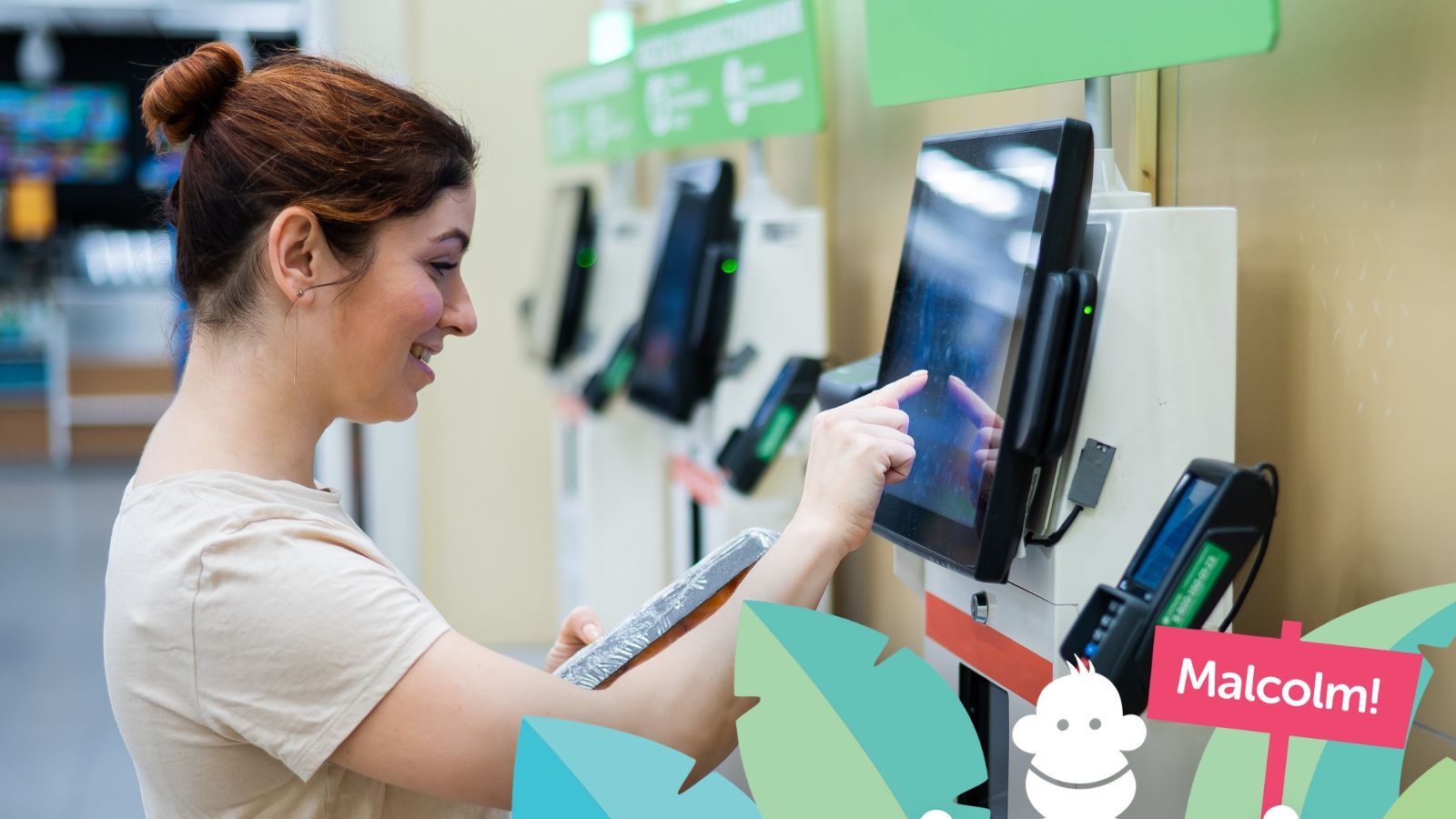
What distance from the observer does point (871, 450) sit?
1255mm

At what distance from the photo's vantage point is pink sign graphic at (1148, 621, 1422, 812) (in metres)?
0.97

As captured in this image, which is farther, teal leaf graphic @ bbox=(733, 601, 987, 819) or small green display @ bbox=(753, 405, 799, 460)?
small green display @ bbox=(753, 405, 799, 460)

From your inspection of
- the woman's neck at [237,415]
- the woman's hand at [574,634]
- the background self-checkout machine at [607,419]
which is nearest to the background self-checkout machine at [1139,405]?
the woman's hand at [574,634]

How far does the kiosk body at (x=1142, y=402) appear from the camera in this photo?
1344 mm

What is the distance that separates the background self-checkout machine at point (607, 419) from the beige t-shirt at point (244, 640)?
8.36 feet

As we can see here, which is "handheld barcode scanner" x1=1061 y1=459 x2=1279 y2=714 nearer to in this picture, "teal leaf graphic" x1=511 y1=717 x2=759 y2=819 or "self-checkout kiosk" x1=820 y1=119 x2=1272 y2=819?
"self-checkout kiosk" x1=820 y1=119 x2=1272 y2=819

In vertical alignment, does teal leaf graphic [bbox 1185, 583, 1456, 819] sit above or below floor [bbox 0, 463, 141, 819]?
above

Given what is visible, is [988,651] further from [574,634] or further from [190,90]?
[190,90]

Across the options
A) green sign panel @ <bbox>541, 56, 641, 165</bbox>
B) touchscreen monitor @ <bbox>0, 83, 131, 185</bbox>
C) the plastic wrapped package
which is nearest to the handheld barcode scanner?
the plastic wrapped package

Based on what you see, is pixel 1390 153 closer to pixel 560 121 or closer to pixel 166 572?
pixel 166 572

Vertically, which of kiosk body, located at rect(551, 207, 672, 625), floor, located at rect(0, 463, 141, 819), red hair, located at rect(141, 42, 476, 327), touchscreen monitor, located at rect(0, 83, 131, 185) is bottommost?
floor, located at rect(0, 463, 141, 819)

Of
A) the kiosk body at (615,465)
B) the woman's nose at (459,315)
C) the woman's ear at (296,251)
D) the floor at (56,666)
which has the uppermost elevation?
the woman's ear at (296,251)

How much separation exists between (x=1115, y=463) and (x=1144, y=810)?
0.37 meters

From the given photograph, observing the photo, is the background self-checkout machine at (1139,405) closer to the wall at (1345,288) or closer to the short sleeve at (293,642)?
the wall at (1345,288)
